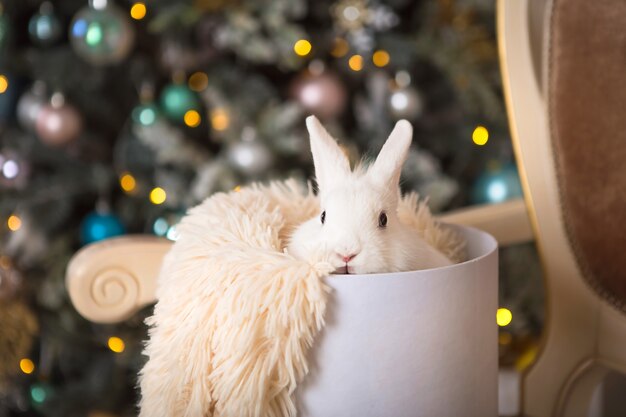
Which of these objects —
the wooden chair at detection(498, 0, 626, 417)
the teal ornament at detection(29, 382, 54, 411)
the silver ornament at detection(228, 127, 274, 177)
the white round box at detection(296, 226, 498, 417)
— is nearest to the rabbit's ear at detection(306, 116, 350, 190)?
the white round box at detection(296, 226, 498, 417)

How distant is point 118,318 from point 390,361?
1.25 feet

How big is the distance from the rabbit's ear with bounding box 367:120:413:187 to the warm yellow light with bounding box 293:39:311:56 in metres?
0.89

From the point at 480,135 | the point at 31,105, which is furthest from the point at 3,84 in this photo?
the point at 480,135

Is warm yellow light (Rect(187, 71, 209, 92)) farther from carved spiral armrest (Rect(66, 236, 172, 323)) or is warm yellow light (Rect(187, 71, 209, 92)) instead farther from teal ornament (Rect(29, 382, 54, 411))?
carved spiral armrest (Rect(66, 236, 172, 323))

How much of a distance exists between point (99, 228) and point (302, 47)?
1.89 ft

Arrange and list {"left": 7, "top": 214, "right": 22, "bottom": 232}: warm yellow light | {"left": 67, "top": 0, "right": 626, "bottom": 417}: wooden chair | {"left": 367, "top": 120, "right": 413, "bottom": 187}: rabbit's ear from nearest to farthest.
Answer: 1. {"left": 367, "top": 120, "right": 413, "bottom": 187}: rabbit's ear
2. {"left": 67, "top": 0, "right": 626, "bottom": 417}: wooden chair
3. {"left": 7, "top": 214, "right": 22, "bottom": 232}: warm yellow light

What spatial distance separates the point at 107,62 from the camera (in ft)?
4.63

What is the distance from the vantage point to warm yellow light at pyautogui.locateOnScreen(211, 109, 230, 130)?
1.45 meters

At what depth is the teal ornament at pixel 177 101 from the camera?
147 cm

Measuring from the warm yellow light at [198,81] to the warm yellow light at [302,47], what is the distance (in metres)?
0.23

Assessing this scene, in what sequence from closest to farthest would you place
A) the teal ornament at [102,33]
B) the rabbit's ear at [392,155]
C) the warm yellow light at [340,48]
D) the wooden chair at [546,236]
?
the rabbit's ear at [392,155] → the wooden chair at [546,236] → the teal ornament at [102,33] → the warm yellow light at [340,48]

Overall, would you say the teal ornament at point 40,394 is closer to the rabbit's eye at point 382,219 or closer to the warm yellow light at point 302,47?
the warm yellow light at point 302,47

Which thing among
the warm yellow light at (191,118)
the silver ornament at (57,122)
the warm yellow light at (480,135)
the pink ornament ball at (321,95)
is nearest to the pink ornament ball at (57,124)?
the silver ornament at (57,122)

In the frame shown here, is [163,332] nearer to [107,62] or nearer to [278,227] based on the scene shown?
[278,227]
